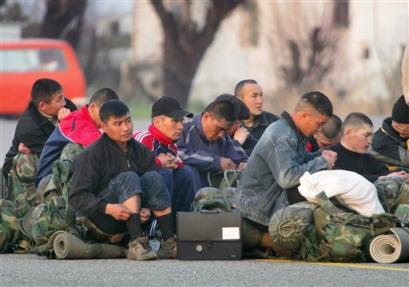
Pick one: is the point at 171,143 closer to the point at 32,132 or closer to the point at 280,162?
the point at 32,132

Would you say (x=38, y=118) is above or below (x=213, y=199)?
above

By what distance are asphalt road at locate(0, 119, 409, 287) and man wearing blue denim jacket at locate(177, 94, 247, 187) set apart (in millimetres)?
2057

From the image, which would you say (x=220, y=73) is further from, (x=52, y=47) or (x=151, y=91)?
(x=52, y=47)

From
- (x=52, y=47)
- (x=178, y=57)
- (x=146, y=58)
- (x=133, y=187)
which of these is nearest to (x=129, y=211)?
(x=133, y=187)

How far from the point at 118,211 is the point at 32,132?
2376 millimetres

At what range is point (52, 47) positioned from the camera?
38844 mm

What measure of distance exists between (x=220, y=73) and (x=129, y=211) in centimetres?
3693

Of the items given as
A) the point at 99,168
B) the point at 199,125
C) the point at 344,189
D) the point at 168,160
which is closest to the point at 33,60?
the point at 199,125

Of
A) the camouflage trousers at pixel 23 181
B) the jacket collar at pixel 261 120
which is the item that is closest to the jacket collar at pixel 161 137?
the camouflage trousers at pixel 23 181

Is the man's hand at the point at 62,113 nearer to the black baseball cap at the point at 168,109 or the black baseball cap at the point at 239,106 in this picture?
the black baseball cap at the point at 168,109

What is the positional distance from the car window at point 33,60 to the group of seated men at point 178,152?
22.4 metres

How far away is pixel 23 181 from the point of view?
561 inches

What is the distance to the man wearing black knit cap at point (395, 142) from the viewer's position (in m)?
14.8

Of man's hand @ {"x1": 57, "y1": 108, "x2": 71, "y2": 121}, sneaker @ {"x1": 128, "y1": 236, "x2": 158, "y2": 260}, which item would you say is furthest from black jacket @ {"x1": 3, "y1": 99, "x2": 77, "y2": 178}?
sneaker @ {"x1": 128, "y1": 236, "x2": 158, "y2": 260}
